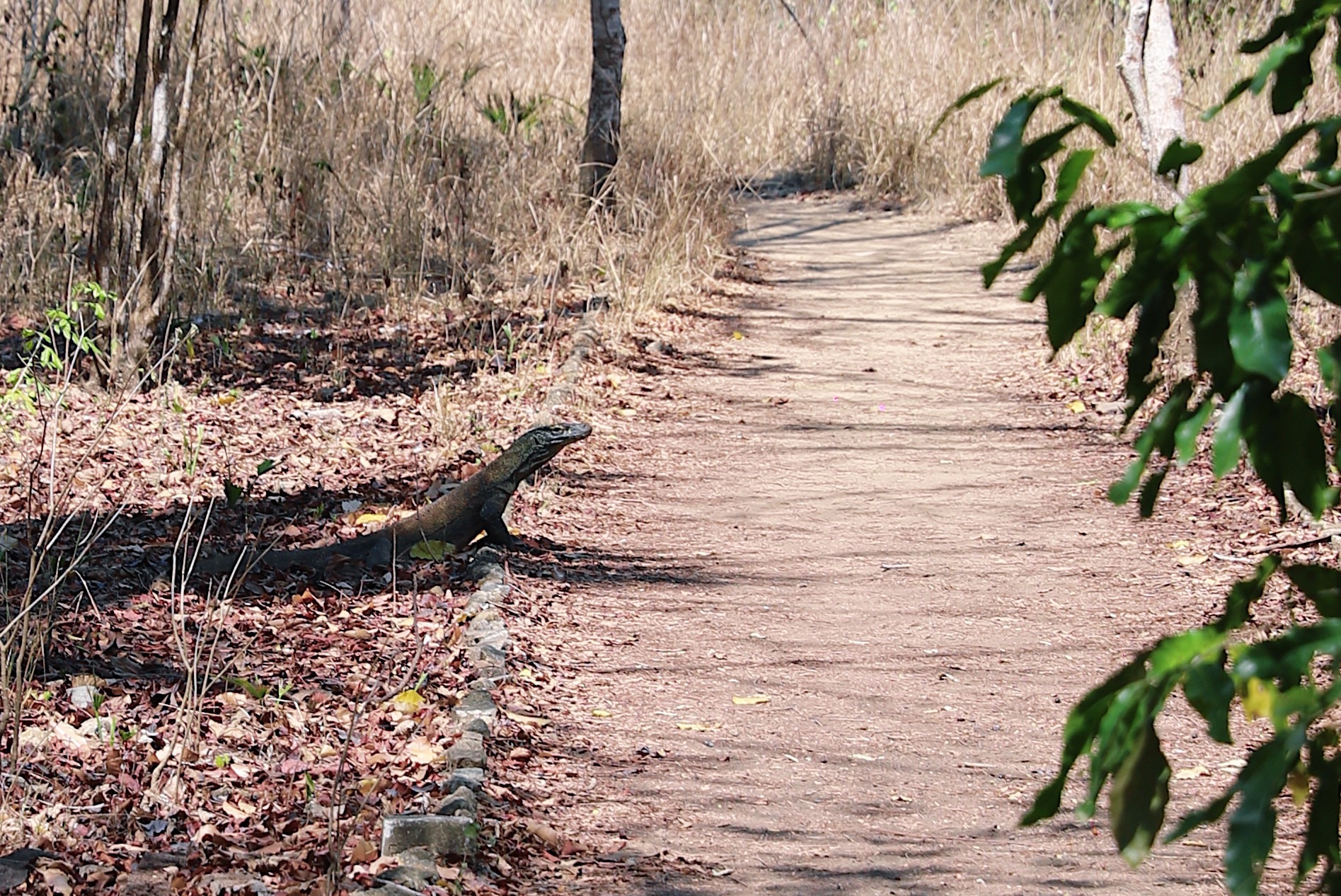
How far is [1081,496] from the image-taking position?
19.2 ft

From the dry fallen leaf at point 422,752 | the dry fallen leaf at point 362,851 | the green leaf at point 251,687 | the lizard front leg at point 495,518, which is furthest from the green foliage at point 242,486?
the dry fallen leaf at point 362,851

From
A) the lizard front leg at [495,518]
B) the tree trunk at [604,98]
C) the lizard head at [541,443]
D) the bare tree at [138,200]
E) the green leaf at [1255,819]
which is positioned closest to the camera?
the green leaf at [1255,819]

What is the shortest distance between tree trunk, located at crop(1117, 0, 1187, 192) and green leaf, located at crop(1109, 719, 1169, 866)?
6.01 metres

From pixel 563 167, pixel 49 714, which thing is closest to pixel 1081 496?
pixel 49 714

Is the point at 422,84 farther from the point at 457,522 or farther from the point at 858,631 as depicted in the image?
the point at 858,631

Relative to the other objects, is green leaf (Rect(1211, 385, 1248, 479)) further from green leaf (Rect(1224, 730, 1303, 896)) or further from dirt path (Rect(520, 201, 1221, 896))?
dirt path (Rect(520, 201, 1221, 896))

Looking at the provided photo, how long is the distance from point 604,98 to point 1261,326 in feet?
31.8

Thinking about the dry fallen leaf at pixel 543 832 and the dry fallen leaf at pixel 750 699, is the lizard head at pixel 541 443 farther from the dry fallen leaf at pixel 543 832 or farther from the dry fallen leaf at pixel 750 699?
the dry fallen leaf at pixel 543 832

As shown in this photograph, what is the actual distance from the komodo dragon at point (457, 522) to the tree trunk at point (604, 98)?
5181 millimetres

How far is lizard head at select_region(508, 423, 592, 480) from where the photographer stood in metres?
5.21

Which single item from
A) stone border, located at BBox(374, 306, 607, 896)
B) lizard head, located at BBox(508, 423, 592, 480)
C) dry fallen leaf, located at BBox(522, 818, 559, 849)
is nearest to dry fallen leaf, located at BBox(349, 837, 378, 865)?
stone border, located at BBox(374, 306, 607, 896)

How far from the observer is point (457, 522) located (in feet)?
16.5

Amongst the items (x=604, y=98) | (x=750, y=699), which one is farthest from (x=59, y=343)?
(x=750, y=699)

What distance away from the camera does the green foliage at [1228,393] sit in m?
0.97
